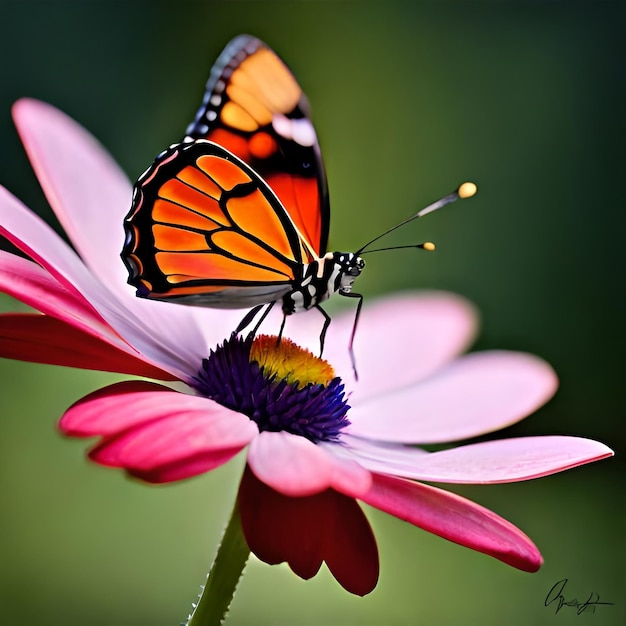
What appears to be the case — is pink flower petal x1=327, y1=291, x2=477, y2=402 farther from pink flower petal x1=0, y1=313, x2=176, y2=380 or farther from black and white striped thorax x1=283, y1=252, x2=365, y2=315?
pink flower petal x1=0, y1=313, x2=176, y2=380

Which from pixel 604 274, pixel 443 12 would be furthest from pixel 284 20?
pixel 604 274

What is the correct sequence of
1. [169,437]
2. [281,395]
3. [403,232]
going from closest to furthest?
[169,437] < [281,395] < [403,232]

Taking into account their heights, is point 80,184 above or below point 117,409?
above

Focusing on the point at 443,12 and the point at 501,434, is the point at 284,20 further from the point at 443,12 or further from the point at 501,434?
the point at 501,434
